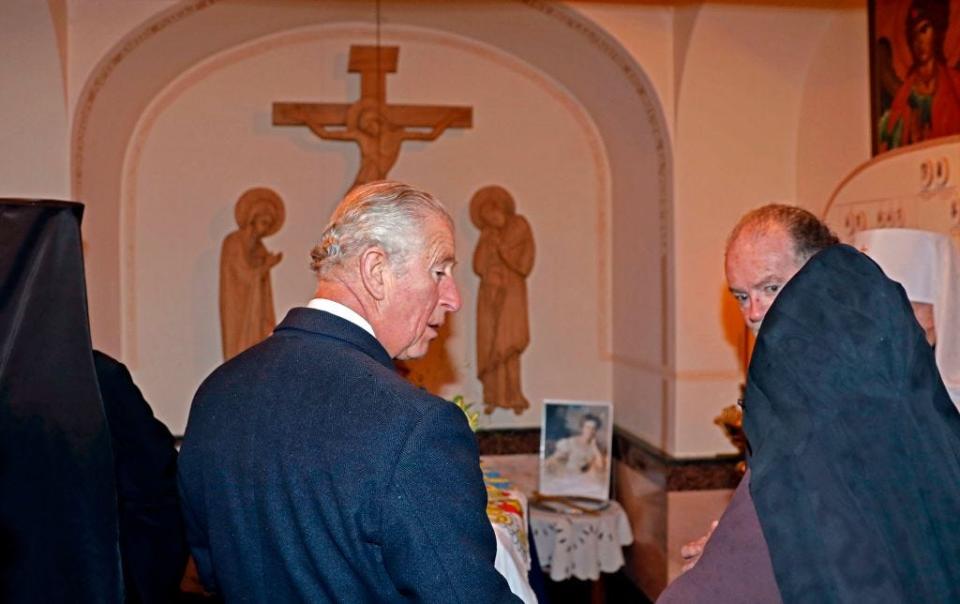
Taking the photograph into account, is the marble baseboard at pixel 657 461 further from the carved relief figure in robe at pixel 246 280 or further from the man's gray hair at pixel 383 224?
the man's gray hair at pixel 383 224

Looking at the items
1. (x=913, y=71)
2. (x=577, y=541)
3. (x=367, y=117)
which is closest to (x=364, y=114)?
(x=367, y=117)

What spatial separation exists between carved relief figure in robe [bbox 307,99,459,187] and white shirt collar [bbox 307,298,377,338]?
379 cm

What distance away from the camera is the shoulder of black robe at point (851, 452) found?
3.74 feet

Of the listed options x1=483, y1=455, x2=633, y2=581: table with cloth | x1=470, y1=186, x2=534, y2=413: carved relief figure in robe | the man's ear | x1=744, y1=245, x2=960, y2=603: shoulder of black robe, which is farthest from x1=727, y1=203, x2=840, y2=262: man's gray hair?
x1=470, y1=186, x2=534, y2=413: carved relief figure in robe

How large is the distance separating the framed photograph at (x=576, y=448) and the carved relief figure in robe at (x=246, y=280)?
1.64 meters

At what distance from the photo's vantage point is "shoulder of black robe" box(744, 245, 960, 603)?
114cm

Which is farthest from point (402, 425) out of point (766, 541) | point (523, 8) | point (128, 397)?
point (523, 8)

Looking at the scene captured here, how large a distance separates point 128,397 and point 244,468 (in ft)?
3.97

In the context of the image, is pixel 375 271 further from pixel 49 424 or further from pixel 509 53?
pixel 509 53

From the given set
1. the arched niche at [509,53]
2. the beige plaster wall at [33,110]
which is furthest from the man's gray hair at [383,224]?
the arched niche at [509,53]

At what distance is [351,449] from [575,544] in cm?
375

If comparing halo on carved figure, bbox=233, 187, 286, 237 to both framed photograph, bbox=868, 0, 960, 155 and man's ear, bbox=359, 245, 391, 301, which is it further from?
man's ear, bbox=359, 245, 391, 301

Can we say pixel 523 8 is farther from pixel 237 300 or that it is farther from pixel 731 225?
pixel 237 300

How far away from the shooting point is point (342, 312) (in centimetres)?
171
